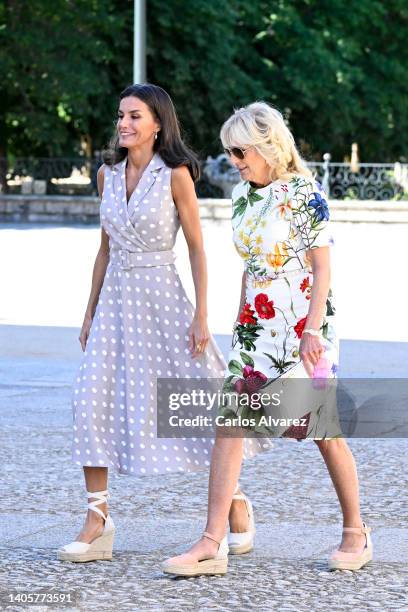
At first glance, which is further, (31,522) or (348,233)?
(348,233)

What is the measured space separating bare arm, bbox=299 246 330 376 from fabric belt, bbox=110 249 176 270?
67cm

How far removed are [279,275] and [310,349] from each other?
0.91 ft

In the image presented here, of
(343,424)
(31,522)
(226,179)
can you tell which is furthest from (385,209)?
(31,522)

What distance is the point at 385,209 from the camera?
2869cm

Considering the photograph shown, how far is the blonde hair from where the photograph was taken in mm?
4922

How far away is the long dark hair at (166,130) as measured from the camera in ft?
17.5

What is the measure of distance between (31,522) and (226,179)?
91.2 ft

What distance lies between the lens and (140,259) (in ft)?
17.5

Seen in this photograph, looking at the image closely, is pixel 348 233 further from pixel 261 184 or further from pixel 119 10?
pixel 261 184

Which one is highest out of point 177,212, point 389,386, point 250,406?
point 177,212

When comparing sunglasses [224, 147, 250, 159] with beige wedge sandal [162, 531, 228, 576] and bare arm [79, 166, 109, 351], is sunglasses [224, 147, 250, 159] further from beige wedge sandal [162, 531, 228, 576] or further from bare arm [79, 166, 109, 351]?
beige wedge sandal [162, 531, 228, 576]

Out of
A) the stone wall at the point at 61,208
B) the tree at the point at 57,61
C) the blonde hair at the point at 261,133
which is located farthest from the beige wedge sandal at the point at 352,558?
the tree at the point at 57,61

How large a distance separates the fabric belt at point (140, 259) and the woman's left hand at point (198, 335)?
25 centimetres

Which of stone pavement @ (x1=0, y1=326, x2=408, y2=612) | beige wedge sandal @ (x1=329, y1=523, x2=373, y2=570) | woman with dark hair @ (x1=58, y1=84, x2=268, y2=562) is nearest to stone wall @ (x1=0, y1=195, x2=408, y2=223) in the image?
stone pavement @ (x1=0, y1=326, x2=408, y2=612)
